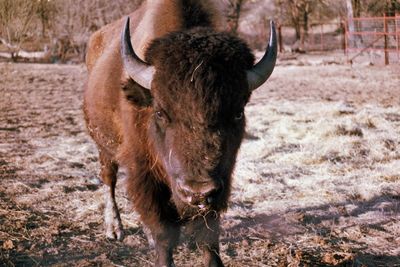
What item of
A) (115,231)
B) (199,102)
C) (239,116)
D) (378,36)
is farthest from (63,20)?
(199,102)

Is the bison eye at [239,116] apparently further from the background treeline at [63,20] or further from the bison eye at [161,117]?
the background treeline at [63,20]

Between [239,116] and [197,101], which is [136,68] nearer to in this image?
[197,101]

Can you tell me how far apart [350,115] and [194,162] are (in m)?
8.49

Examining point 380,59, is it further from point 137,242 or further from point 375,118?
point 137,242

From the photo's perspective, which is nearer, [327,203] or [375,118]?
[327,203]

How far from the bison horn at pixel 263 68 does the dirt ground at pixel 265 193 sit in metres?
1.90

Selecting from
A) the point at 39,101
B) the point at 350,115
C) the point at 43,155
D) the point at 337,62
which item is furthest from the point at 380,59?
the point at 43,155

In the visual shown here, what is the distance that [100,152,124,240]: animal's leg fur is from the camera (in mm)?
5642

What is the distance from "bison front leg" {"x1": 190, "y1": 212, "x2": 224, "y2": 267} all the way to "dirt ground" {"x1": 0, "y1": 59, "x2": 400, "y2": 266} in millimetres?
485

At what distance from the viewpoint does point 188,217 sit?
411 centimetres

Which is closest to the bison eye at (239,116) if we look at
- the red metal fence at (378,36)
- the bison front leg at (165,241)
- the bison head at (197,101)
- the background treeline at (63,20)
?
the bison head at (197,101)

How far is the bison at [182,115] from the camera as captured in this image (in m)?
3.52

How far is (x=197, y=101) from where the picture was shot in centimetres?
352

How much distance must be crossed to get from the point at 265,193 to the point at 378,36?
19.9 m
